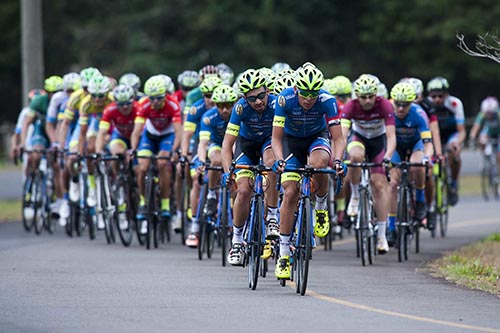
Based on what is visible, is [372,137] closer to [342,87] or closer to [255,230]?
[342,87]

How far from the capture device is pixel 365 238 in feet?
55.6

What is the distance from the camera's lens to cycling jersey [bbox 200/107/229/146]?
58.4 ft

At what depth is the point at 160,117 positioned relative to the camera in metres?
19.9

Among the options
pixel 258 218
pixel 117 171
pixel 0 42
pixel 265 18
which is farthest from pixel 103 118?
pixel 265 18

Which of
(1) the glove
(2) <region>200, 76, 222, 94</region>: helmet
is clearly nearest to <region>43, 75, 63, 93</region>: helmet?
(2) <region>200, 76, 222, 94</region>: helmet

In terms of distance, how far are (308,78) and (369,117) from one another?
4.36 m

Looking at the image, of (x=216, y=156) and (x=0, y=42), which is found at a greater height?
(x=0, y=42)

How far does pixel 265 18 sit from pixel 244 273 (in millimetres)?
43554

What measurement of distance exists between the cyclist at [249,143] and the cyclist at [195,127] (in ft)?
10.9

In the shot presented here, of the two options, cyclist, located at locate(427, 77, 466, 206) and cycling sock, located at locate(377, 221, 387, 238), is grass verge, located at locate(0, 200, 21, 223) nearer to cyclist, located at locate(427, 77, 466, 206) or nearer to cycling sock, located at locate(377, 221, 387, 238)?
cyclist, located at locate(427, 77, 466, 206)

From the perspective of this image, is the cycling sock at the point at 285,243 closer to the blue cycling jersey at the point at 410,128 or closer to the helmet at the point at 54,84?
the blue cycling jersey at the point at 410,128

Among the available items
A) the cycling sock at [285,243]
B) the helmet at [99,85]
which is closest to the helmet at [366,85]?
the cycling sock at [285,243]

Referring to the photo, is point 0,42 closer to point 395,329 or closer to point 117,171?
point 117,171

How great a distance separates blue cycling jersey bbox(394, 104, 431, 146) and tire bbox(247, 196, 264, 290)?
4.95 metres
